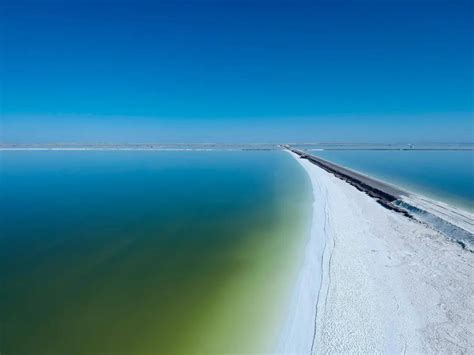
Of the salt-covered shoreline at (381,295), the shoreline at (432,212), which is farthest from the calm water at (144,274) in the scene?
the shoreline at (432,212)

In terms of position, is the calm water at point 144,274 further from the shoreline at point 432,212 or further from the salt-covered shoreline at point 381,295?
the shoreline at point 432,212

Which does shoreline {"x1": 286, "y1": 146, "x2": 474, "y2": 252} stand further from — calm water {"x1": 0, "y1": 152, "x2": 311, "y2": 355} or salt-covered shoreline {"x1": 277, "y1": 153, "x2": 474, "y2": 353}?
calm water {"x1": 0, "y1": 152, "x2": 311, "y2": 355}

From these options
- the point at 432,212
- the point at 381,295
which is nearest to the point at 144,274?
the point at 381,295

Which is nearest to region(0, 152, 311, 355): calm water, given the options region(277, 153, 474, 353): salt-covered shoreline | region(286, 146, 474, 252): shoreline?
region(277, 153, 474, 353): salt-covered shoreline

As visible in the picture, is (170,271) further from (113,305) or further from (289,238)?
(289,238)

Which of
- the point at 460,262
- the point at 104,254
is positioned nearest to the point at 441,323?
the point at 460,262

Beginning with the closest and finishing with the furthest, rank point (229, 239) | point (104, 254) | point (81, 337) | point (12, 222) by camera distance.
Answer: point (81, 337)
point (104, 254)
point (229, 239)
point (12, 222)
